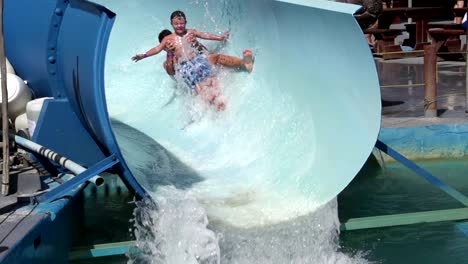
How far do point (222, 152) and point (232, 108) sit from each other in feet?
1.68

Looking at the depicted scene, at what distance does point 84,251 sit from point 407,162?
194 centimetres

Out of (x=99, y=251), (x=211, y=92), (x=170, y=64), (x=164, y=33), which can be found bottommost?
(x=99, y=251)

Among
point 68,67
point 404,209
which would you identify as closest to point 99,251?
point 68,67

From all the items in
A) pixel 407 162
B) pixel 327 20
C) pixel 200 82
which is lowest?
pixel 407 162

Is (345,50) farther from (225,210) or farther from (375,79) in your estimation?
(225,210)

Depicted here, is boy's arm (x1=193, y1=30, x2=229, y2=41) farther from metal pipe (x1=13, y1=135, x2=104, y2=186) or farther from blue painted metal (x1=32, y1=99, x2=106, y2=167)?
metal pipe (x1=13, y1=135, x2=104, y2=186)

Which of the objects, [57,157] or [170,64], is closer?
[57,157]

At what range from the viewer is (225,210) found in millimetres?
4359

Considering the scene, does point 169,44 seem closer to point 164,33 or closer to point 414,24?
point 164,33

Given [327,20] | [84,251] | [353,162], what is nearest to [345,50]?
[327,20]

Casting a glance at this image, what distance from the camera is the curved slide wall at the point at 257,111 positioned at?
420cm

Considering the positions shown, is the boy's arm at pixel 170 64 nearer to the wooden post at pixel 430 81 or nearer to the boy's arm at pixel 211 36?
the boy's arm at pixel 211 36

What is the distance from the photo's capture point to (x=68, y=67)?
4496 millimetres

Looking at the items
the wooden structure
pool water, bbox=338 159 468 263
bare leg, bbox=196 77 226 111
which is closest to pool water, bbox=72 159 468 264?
pool water, bbox=338 159 468 263
